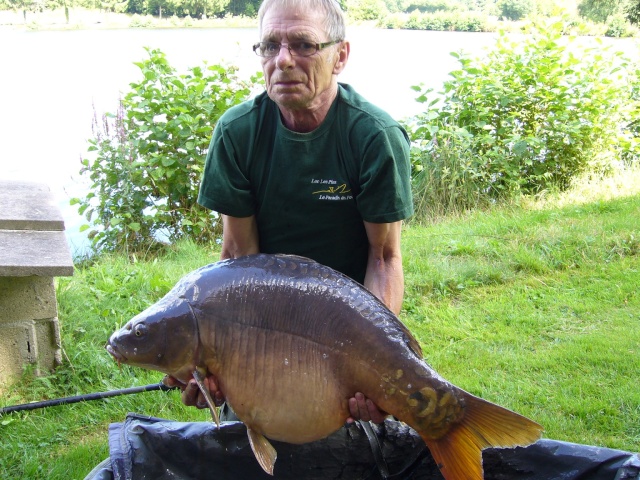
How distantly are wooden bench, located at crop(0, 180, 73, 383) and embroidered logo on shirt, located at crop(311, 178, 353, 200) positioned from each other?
3.74 ft

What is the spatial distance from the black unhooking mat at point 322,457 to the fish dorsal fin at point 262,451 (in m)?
0.31

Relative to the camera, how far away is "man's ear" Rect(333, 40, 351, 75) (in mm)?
1923

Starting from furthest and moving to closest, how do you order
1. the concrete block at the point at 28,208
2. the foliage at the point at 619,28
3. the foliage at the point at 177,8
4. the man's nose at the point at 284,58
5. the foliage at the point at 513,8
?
the foliage at the point at 177,8
the foliage at the point at 513,8
the foliage at the point at 619,28
the concrete block at the point at 28,208
the man's nose at the point at 284,58

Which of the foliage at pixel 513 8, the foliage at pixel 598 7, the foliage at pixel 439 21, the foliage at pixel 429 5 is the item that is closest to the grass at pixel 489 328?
the foliage at pixel 598 7

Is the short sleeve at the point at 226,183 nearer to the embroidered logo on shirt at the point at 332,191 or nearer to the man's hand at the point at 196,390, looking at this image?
the embroidered logo on shirt at the point at 332,191

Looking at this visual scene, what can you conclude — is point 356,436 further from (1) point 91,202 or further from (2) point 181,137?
(1) point 91,202

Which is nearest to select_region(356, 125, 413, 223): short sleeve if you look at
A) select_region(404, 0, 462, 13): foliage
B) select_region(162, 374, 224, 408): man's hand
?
select_region(162, 374, 224, 408): man's hand

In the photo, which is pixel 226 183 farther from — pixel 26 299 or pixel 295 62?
pixel 26 299

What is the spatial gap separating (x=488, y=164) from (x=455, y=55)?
1107 millimetres

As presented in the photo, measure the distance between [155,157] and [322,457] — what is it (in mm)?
3010

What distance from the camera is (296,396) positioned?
1596mm

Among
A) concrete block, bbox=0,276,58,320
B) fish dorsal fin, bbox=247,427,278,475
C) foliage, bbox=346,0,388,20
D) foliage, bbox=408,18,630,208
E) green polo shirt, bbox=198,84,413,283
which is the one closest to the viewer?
fish dorsal fin, bbox=247,427,278,475

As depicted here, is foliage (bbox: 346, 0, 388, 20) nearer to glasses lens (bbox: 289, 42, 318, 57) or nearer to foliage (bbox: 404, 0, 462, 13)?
foliage (bbox: 404, 0, 462, 13)

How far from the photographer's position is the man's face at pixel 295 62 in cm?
179
